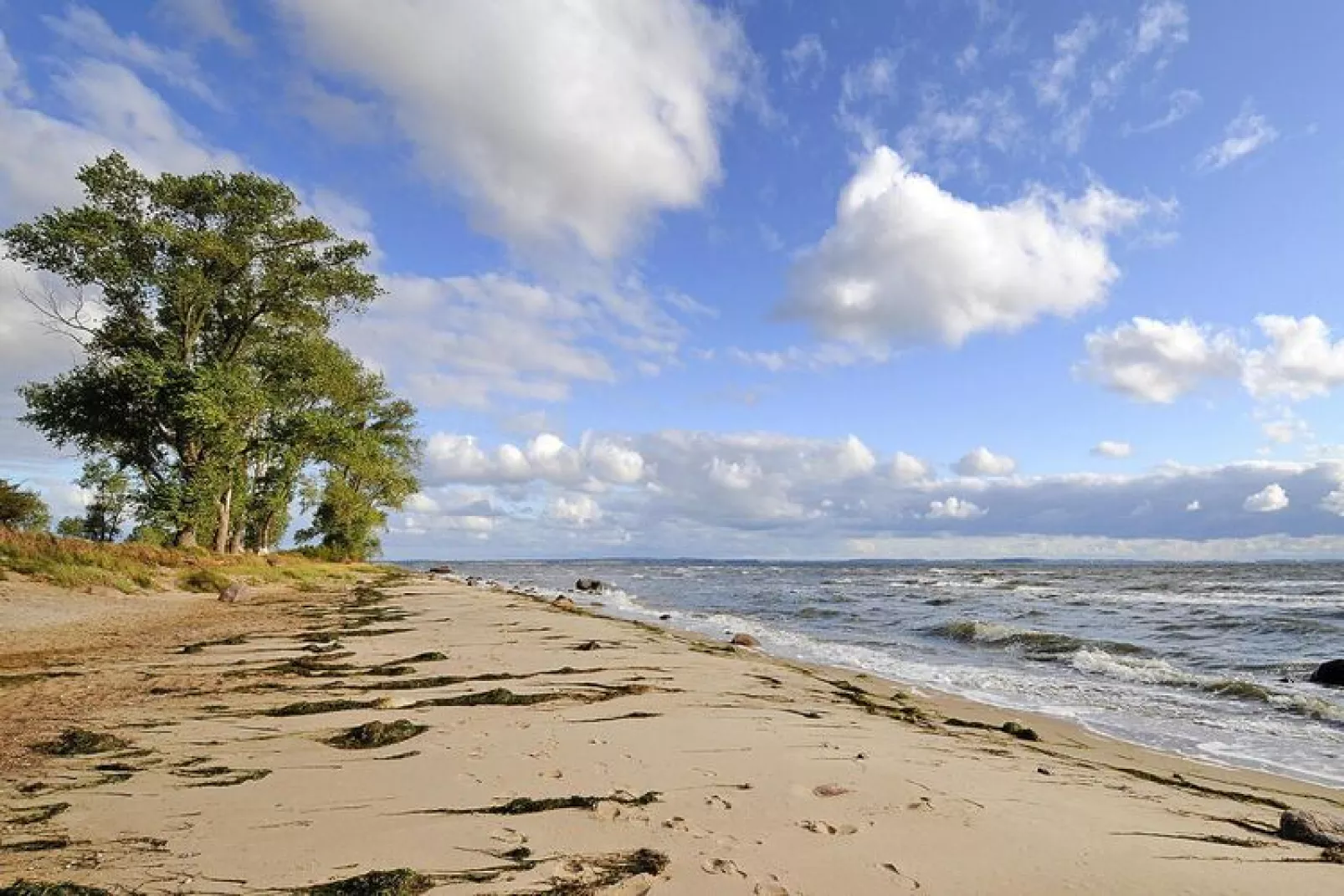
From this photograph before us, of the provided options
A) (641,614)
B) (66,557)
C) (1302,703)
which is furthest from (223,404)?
(1302,703)

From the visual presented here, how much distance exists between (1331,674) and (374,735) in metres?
18.3

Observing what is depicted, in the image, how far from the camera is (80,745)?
617 centimetres

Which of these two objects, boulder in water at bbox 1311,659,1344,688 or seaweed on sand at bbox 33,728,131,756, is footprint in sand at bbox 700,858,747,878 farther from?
boulder in water at bbox 1311,659,1344,688

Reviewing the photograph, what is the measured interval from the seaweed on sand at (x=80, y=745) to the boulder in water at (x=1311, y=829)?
30.5ft

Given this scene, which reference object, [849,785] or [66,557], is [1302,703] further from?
[66,557]

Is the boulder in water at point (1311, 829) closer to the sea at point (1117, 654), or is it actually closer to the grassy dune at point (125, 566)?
the sea at point (1117, 654)

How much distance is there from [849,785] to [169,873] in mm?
4544

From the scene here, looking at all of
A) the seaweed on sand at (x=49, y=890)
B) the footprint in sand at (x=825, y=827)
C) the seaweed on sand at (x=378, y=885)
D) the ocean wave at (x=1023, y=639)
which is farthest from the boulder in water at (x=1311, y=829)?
the ocean wave at (x=1023, y=639)

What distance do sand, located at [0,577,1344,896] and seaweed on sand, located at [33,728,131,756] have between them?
13cm

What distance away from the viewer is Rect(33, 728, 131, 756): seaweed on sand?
19.7 feet

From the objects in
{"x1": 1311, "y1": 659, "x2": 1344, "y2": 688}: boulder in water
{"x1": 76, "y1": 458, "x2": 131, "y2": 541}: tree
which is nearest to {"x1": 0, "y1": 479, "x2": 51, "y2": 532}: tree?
{"x1": 76, "y1": 458, "x2": 131, "y2": 541}: tree

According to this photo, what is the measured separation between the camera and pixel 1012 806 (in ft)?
17.8

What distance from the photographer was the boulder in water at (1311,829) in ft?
16.1

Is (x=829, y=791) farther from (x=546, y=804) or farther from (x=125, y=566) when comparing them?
(x=125, y=566)
